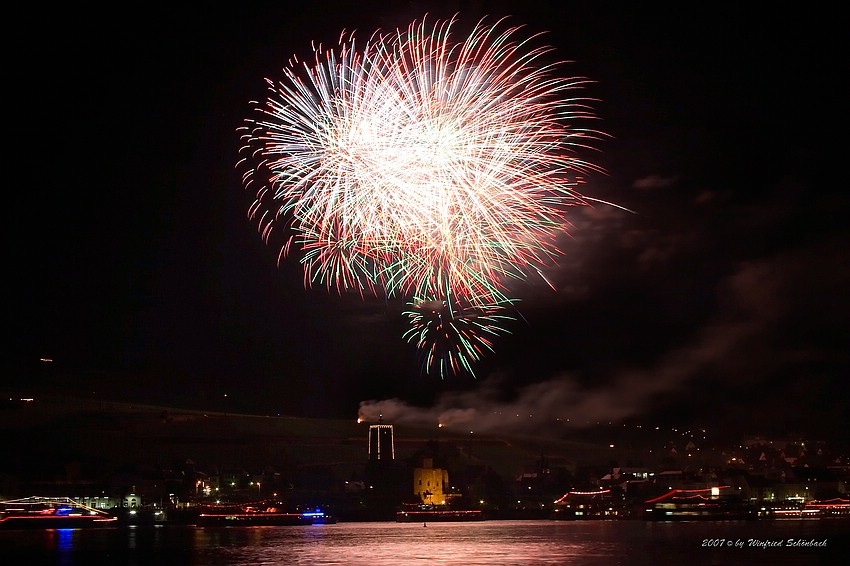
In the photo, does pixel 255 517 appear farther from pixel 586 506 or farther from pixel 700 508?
pixel 700 508

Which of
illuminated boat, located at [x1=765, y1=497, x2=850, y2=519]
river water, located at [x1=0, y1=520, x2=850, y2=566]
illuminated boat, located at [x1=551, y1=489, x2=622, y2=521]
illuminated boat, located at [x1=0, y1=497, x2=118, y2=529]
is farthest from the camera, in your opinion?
illuminated boat, located at [x1=551, y1=489, x2=622, y2=521]

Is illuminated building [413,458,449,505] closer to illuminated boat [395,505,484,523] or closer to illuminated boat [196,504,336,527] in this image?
illuminated boat [395,505,484,523]

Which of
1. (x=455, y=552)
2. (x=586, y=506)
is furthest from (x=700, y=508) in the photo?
(x=455, y=552)

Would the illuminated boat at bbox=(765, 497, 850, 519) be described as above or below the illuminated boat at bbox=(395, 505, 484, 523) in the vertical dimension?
below

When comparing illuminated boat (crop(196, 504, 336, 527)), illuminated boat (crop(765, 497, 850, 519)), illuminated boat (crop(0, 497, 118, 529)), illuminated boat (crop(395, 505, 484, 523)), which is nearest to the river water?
illuminated boat (crop(0, 497, 118, 529))

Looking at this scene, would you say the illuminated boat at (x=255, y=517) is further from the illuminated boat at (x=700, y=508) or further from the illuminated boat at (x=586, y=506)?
the illuminated boat at (x=700, y=508)

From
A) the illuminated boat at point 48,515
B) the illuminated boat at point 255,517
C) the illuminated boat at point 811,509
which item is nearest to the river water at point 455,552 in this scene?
the illuminated boat at point 48,515
